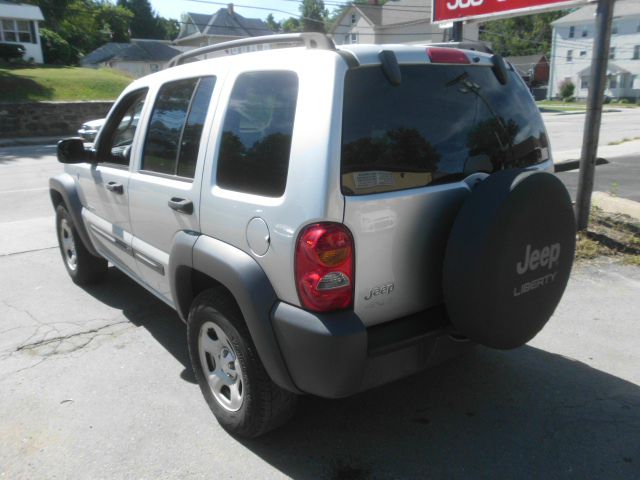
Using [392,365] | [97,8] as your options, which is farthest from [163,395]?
[97,8]

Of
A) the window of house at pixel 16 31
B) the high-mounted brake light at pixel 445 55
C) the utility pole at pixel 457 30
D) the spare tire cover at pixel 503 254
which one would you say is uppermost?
the window of house at pixel 16 31

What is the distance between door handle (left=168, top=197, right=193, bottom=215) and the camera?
2920mm

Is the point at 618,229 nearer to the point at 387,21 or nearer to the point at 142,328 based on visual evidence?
the point at 142,328

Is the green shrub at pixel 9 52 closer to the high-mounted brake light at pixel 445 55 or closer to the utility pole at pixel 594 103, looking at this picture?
the utility pole at pixel 594 103

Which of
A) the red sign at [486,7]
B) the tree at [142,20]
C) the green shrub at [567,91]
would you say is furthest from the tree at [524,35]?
the red sign at [486,7]

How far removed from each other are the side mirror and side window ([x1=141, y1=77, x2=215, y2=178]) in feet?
3.17

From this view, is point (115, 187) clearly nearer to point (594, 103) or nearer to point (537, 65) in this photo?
point (594, 103)

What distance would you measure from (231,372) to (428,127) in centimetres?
160

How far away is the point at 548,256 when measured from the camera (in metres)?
2.68

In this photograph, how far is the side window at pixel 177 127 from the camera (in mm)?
3039

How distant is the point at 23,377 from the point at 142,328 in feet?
3.02

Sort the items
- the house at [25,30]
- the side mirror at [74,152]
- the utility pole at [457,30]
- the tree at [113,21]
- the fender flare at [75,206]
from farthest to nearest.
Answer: the tree at [113,21], the house at [25,30], the utility pole at [457,30], the fender flare at [75,206], the side mirror at [74,152]

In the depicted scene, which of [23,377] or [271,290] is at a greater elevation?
[271,290]

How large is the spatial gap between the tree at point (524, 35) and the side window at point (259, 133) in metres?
86.8
